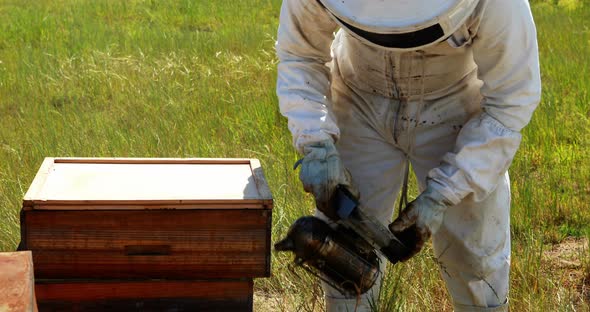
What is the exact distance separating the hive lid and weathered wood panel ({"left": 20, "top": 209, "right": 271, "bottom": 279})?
40mm

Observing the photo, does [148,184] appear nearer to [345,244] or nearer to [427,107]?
[345,244]

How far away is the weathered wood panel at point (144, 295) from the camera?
2838mm

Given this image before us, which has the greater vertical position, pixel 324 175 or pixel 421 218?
pixel 324 175

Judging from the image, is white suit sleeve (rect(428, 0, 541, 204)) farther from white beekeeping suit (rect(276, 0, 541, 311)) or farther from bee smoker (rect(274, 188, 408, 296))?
bee smoker (rect(274, 188, 408, 296))

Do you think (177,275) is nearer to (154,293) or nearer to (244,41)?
(154,293)

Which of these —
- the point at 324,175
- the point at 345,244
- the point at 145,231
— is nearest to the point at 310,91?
the point at 324,175

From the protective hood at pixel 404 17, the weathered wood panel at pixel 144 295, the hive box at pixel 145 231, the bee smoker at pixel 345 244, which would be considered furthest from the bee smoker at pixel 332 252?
the protective hood at pixel 404 17

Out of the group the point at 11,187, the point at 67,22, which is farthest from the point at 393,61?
the point at 67,22

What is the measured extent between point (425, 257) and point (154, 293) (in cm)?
150

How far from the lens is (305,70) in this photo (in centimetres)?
305

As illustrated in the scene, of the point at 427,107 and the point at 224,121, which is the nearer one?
the point at 427,107

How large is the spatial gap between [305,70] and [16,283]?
1465 mm

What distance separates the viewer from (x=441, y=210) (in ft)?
9.55

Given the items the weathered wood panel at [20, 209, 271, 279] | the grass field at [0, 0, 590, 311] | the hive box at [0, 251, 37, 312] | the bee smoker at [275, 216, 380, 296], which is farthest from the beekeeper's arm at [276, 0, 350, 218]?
the hive box at [0, 251, 37, 312]
